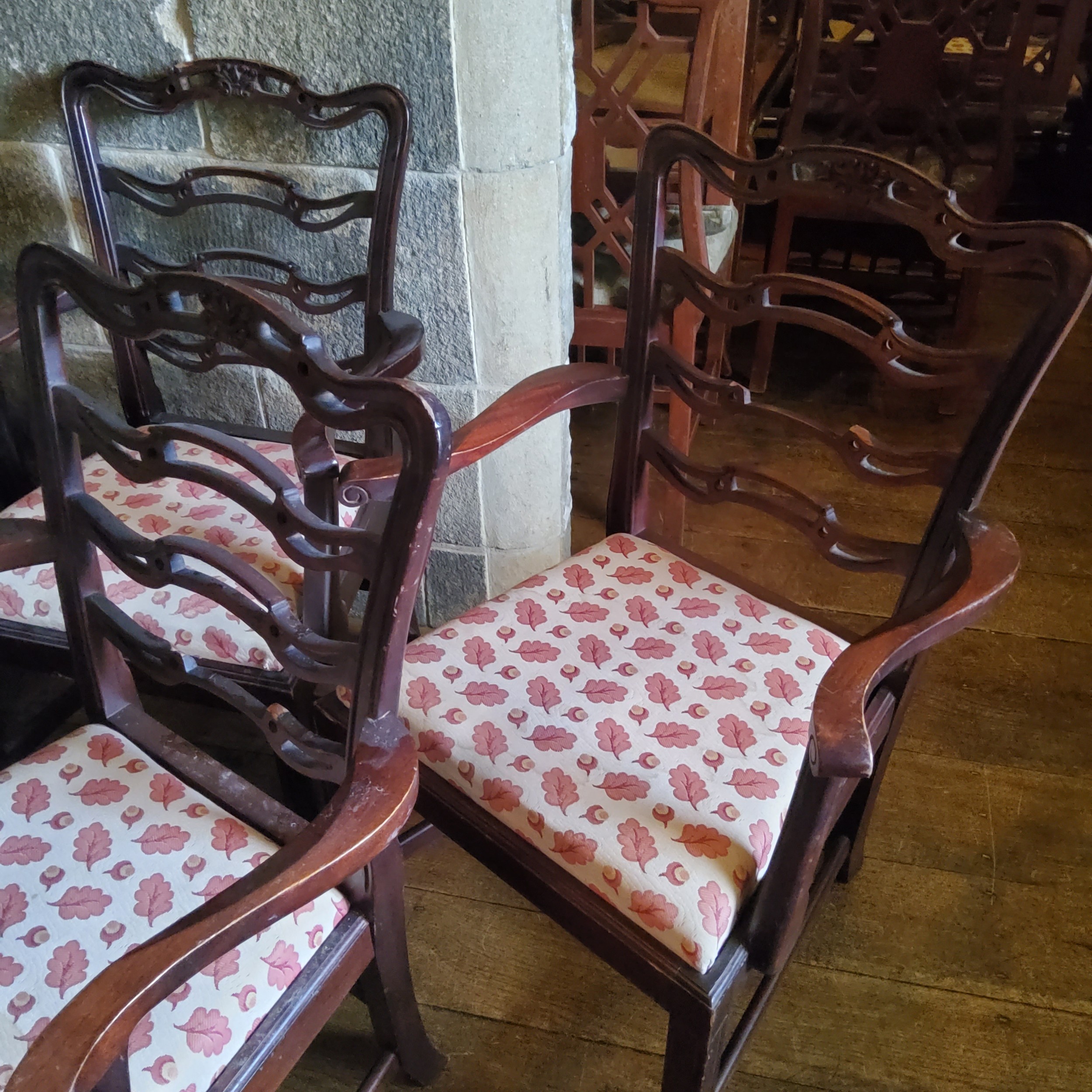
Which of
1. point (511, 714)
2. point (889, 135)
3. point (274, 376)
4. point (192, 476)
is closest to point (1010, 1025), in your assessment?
point (511, 714)

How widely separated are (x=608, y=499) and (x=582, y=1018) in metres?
0.68

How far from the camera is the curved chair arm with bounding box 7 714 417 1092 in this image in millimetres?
520

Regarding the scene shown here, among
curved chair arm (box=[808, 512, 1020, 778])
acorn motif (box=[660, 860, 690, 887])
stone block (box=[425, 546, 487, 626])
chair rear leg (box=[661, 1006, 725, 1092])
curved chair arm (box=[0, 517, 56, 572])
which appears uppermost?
curved chair arm (box=[808, 512, 1020, 778])

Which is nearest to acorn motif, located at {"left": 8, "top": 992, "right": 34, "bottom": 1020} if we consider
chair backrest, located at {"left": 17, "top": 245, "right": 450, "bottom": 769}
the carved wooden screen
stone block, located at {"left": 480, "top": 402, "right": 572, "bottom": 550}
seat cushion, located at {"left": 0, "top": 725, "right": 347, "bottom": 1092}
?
seat cushion, located at {"left": 0, "top": 725, "right": 347, "bottom": 1092}

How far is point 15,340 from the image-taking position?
1.32 metres

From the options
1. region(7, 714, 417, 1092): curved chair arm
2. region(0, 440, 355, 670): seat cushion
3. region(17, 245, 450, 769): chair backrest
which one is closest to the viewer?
region(7, 714, 417, 1092): curved chair arm

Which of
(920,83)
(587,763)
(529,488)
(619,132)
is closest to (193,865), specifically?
(587,763)

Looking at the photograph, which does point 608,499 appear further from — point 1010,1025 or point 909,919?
point 1010,1025

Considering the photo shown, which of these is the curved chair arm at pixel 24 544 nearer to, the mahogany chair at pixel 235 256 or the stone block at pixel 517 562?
the mahogany chair at pixel 235 256

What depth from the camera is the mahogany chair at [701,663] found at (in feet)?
2.55

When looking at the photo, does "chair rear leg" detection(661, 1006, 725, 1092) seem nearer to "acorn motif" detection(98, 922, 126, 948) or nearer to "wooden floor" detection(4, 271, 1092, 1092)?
"wooden floor" detection(4, 271, 1092, 1092)

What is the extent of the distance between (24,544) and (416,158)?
2.36ft

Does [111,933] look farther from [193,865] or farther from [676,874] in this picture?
[676,874]

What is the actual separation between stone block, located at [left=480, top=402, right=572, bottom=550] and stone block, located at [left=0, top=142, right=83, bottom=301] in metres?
0.73
